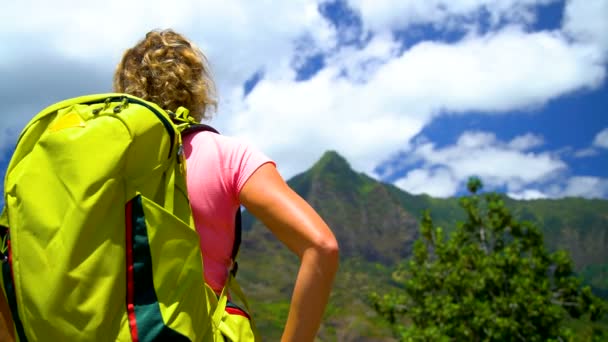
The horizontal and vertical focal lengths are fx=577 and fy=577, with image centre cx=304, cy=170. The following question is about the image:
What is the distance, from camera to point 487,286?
1925 centimetres

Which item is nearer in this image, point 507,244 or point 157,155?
point 157,155

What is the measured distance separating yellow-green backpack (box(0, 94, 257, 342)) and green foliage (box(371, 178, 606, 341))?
1741 centimetres

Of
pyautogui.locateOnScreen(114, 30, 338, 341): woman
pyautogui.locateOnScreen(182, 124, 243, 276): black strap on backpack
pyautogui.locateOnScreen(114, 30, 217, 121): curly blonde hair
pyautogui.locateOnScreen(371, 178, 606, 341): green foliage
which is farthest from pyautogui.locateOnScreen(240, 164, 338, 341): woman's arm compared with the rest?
pyautogui.locateOnScreen(371, 178, 606, 341): green foliage

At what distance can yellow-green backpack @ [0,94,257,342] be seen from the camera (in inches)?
60.8

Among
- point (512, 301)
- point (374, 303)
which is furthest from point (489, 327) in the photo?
point (374, 303)

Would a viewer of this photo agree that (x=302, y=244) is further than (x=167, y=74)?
No

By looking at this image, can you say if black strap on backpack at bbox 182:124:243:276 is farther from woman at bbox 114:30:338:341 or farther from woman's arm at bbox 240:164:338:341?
woman's arm at bbox 240:164:338:341

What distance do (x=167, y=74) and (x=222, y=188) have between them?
540mm

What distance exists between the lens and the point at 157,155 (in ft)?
5.49

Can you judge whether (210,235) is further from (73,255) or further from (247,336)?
(73,255)

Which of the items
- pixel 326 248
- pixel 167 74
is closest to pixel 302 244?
pixel 326 248

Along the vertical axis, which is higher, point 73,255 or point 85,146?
point 85,146

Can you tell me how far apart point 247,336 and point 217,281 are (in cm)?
22

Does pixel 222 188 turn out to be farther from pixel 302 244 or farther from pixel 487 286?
pixel 487 286
